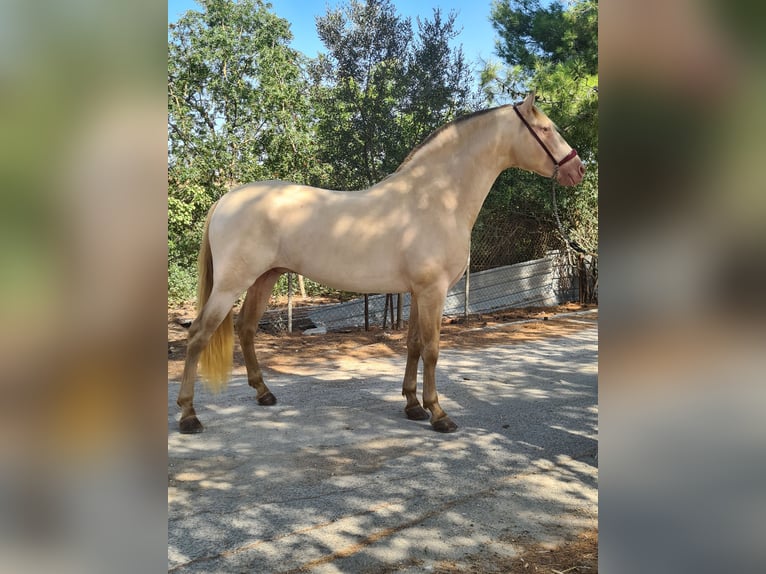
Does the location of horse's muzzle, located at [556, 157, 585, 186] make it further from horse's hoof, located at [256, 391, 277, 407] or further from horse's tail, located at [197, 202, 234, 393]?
horse's hoof, located at [256, 391, 277, 407]

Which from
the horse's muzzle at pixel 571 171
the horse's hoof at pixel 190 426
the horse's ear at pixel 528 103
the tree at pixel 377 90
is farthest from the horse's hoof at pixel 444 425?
the tree at pixel 377 90

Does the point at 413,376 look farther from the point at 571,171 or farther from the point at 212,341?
the point at 571,171

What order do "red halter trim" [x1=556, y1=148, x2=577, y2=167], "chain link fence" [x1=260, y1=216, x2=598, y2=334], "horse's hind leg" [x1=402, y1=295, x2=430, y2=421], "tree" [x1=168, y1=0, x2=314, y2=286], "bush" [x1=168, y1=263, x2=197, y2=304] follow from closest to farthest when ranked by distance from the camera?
"red halter trim" [x1=556, y1=148, x2=577, y2=167]
"horse's hind leg" [x1=402, y1=295, x2=430, y2=421]
"tree" [x1=168, y1=0, x2=314, y2=286]
"bush" [x1=168, y1=263, x2=197, y2=304]
"chain link fence" [x1=260, y1=216, x2=598, y2=334]

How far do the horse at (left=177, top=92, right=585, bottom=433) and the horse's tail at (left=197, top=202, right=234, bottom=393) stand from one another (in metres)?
0.02

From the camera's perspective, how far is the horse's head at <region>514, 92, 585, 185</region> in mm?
3752

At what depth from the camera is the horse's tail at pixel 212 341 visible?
4.04m

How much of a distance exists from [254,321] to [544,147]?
248cm

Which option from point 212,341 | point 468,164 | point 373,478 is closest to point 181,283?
point 212,341

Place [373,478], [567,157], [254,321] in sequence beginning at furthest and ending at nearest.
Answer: [254,321]
[567,157]
[373,478]

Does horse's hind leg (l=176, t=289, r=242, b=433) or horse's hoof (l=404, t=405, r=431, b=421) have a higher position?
horse's hind leg (l=176, t=289, r=242, b=433)

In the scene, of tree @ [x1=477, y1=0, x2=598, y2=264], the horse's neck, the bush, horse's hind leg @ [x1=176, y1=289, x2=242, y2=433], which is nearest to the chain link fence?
tree @ [x1=477, y1=0, x2=598, y2=264]

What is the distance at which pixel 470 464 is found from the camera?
121 inches

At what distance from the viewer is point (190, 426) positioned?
368cm
